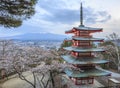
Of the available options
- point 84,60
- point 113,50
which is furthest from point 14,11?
point 113,50

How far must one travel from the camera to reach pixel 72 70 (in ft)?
51.6

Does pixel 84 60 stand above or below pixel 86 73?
above

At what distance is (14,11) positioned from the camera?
27.6 ft

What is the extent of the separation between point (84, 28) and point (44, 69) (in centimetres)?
526

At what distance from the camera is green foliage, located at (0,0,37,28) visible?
812 centimetres

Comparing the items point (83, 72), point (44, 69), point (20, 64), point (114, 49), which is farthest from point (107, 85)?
point (114, 49)

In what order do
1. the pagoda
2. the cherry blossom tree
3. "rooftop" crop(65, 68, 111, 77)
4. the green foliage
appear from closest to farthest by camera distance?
the green foliage, "rooftop" crop(65, 68, 111, 77), the pagoda, the cherry blossom tree

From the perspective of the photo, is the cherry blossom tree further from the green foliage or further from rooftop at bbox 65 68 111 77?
the green foliage

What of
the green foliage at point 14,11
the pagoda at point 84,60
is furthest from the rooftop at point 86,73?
the green foliage at point 14,11

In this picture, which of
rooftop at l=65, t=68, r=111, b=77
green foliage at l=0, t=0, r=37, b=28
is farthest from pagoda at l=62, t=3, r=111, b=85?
green foliage at l=0, t=0, r=37, b=28

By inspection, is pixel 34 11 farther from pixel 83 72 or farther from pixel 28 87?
pixel 28 87

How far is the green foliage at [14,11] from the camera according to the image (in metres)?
8.12

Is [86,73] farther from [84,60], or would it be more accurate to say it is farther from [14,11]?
[14,11]

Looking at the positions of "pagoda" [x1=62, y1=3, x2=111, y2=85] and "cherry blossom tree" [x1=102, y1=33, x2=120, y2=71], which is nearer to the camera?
"pagoda" [x1=62, y1=3, x2=111, y2=85]
